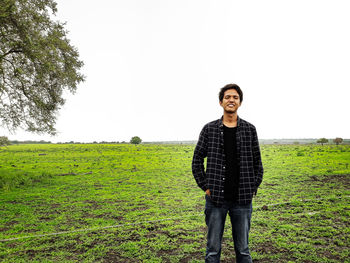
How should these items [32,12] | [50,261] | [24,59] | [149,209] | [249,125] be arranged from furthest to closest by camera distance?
[24,59] < [32,12] < [149,209] < [50,261] < [249,125]

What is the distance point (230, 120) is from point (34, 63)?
45.2ft

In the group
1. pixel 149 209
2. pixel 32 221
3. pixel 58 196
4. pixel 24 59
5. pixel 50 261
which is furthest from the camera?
pixel 24 59

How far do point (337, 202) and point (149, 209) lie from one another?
278 inches

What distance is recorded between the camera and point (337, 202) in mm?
8352

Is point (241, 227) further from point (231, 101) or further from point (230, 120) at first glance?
point (231, 101)

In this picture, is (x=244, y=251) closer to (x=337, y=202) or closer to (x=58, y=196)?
(x=337, y=202)

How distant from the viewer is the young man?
10.2 feet

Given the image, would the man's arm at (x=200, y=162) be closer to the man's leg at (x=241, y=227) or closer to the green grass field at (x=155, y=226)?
the man's leg at (x=241, y=227)

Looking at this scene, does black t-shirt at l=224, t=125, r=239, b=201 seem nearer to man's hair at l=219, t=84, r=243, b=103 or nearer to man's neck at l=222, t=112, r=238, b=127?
man's neck at l=222, t=112, r=238, b=127

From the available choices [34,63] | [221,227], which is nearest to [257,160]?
[221,227]

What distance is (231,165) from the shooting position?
3211 mm

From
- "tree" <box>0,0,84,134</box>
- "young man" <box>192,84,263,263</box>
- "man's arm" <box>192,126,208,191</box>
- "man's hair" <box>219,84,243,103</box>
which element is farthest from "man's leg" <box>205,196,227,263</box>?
"tree" <box>0,0,84,134</box>

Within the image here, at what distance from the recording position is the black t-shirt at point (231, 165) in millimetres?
3127

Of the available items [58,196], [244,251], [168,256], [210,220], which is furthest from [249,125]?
[58,196]
